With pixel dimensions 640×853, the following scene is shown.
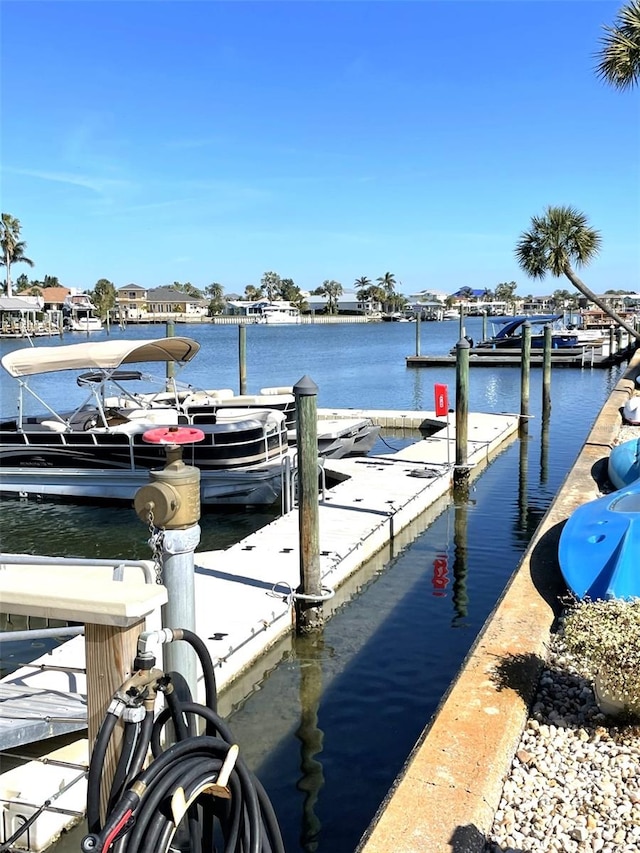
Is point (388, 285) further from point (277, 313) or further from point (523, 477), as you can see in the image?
point (523, 477)

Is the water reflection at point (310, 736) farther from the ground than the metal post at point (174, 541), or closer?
closer

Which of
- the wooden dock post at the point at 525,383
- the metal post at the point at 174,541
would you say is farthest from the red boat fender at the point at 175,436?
the wooden dock post at the point at 525,383

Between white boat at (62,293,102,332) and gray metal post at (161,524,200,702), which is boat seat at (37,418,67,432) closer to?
gray metal post at (161,524,200,702)

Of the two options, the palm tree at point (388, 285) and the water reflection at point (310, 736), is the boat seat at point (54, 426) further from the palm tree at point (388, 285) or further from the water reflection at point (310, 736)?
the palm tree at point (388, 285)

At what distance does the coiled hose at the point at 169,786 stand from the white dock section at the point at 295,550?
4143 mm

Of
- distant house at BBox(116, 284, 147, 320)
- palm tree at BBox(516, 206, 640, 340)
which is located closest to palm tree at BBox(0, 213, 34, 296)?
distant house at BBox(116, 284, 147, 320)

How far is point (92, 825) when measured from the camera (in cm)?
245

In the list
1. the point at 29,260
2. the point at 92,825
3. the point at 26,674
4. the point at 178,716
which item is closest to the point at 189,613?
the point at 178,716

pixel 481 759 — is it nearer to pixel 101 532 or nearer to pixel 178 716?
pixel 178 716

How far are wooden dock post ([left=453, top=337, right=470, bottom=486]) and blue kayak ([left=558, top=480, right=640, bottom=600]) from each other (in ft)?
21.8

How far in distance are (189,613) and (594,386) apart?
115 feet

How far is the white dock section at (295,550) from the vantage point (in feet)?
24.9

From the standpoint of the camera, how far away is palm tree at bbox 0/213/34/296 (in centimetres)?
9594

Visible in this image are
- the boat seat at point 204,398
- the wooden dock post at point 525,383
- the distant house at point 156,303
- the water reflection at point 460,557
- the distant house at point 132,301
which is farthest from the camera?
the distant house at point 156,303
